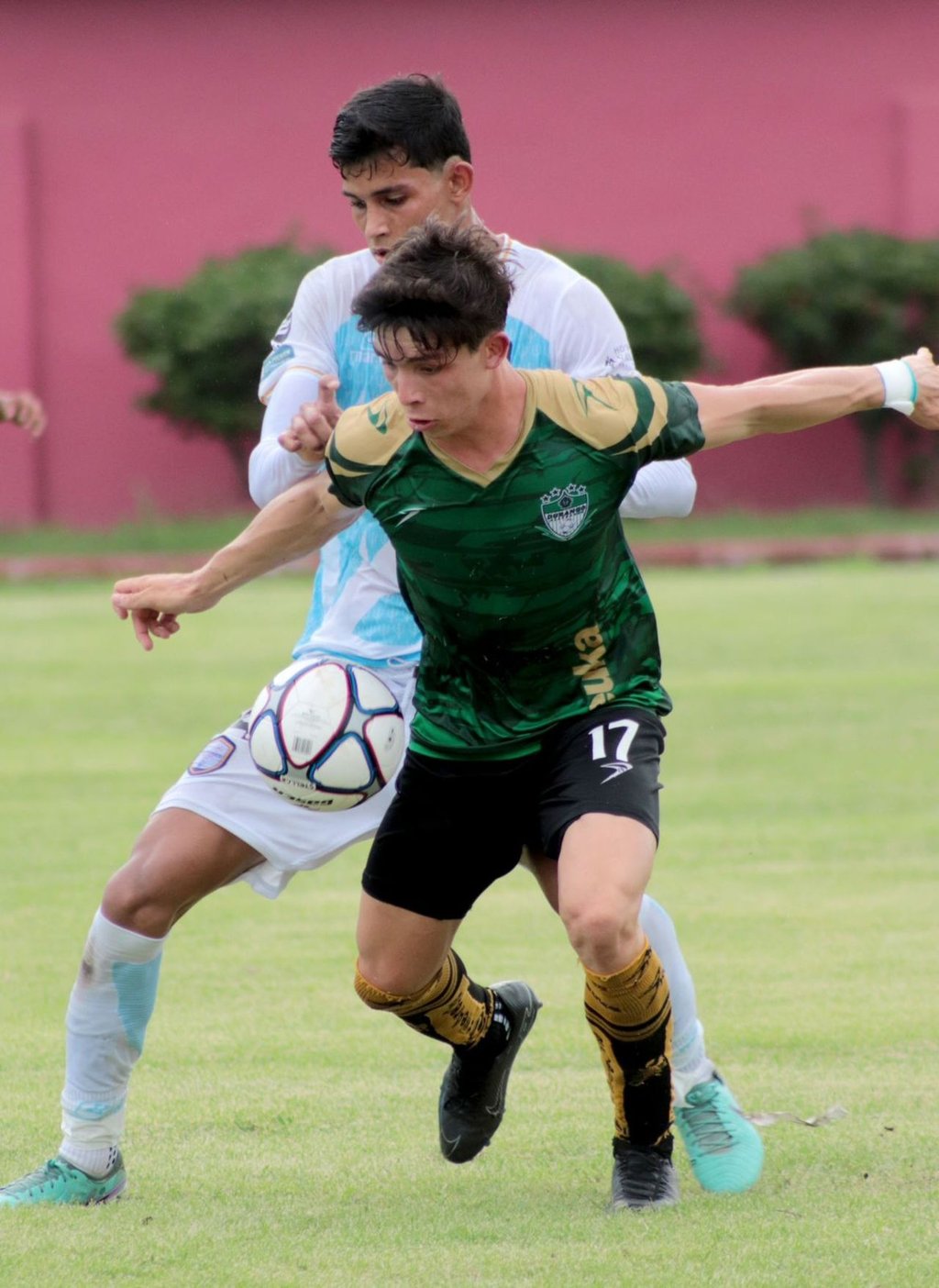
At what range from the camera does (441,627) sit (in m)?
4.57

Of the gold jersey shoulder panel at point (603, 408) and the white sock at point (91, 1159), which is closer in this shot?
the gold jersey shoulder panel at point (603, 408)

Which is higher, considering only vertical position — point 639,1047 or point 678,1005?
point 639,1047

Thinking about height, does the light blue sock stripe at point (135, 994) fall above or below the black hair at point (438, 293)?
below

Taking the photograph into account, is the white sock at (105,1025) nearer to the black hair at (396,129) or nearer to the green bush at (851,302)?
the black hair at (396,129)

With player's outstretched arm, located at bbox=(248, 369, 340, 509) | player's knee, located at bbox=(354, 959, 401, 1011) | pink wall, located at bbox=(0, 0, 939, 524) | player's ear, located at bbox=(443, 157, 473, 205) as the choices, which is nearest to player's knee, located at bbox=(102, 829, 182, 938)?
player's knee, located at bbox=(354, 959, 401, 1011)

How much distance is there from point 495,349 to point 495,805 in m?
1.00

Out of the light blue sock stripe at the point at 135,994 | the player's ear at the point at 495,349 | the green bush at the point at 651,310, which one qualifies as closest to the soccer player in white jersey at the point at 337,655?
the light blue sock stripe at the point at 135,994

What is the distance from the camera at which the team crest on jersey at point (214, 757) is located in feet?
16.0

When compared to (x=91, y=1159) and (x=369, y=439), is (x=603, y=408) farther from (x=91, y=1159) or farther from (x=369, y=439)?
(x=91, y=1159)

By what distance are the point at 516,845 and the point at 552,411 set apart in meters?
0.98

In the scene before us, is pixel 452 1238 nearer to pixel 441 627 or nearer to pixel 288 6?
pixel 441 627

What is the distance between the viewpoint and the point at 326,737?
480cm

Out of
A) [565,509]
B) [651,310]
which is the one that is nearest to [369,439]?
[565,509]

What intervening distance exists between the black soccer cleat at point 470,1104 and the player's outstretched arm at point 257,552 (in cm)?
126
